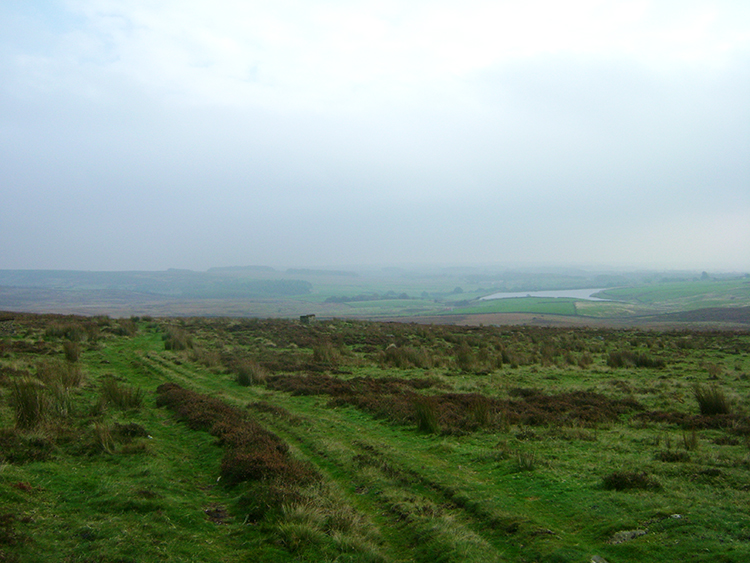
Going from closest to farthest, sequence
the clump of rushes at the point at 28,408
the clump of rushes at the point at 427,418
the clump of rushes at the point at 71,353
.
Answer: the clump of rushes at the point at 28,408
the clump of rushes at the point at 427,418
the clump of rushes at the point at 71,353

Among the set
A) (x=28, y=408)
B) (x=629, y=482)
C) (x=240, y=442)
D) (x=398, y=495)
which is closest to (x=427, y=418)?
(x=398, y=495)

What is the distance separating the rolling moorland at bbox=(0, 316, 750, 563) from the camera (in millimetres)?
6000

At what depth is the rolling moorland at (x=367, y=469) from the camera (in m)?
6.00

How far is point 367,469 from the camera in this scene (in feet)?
30.3

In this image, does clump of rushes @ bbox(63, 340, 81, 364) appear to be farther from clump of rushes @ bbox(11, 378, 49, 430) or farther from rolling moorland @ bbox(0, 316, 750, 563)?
clump of rushes @ bbox(11, 378, 49, 430)

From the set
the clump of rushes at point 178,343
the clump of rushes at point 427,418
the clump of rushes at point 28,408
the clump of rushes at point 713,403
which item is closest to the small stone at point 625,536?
the clump of rushes at point 427,418

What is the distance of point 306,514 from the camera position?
668cm

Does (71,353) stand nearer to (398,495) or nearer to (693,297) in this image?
(398,495)

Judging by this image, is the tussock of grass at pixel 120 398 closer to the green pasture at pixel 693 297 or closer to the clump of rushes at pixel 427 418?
the clump of rushes at pixel 427 418

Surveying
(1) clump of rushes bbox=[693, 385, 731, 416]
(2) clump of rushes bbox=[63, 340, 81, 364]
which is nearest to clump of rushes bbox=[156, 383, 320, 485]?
(2) clump of rushes bbox=[63, 340, 81, 364]

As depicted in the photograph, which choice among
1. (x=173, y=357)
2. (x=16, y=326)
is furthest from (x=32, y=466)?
(x=16, y=326)

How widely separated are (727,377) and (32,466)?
2574 cm

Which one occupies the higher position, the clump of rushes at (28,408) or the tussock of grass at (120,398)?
the clump of rushes at (28,408)

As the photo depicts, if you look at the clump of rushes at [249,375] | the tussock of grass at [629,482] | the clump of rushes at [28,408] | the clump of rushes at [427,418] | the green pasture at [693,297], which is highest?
the clump of rushes at [28,408]
